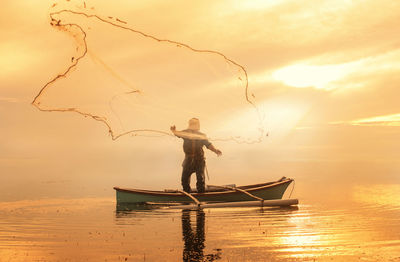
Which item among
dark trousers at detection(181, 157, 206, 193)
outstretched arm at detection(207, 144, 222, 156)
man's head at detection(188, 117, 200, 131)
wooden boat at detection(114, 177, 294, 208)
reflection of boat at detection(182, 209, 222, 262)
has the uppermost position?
man's head at detection(188, 117, 200, 131)

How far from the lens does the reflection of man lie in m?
12.0

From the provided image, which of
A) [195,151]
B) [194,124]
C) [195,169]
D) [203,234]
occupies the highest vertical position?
[194,124]

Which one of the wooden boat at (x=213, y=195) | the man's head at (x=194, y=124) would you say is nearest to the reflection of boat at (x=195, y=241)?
the wooden boat at (x=213, y=195)

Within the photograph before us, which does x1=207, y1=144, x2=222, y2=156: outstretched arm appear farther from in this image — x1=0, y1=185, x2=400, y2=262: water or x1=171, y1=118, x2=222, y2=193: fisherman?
x1=0, y1=185, x2=400, y2=262: water

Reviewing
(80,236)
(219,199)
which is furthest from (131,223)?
(219,199)

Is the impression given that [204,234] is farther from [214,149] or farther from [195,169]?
[195,169]

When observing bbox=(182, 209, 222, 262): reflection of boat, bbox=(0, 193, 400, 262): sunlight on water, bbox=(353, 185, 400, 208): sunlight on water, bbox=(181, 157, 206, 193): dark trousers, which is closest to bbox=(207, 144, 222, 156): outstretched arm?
bbox=(181, 157, 206, 193): dark trousers

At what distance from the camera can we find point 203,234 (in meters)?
15.7

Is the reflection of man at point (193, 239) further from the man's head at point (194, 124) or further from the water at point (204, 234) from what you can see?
the man's head at point (194, 124)

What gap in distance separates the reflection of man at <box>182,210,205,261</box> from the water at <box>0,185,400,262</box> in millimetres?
27

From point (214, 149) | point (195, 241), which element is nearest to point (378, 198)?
point (214, 149)

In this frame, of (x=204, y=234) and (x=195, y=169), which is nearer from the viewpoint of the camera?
(x=204, y=234)

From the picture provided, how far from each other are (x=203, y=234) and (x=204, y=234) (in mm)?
41

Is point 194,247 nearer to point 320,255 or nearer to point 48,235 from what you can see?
point 320,255
